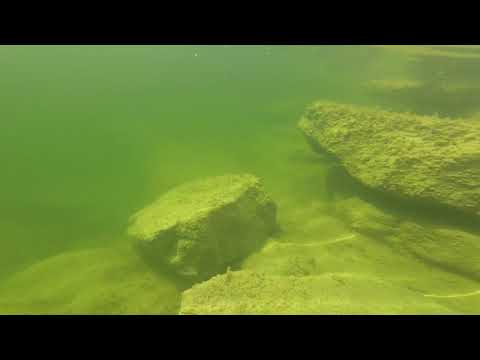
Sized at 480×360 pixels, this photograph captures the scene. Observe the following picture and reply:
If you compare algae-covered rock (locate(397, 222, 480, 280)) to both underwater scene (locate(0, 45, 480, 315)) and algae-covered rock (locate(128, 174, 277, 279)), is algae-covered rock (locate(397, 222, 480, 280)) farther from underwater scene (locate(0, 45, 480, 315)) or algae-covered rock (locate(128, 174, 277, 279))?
algae-covered rock (locate(128, 174, 277, 279))

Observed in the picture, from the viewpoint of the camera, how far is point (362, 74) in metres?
18.3

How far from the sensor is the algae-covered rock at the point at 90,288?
4637mm

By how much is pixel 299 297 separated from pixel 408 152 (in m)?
3.54

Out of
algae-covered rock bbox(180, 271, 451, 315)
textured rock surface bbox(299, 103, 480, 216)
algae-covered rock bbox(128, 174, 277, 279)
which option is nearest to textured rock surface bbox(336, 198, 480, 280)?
textured rock surface bbox(299, 103, 480, 216)

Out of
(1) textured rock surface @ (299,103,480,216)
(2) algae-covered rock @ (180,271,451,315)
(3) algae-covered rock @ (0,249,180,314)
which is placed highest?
(1) textured rock surface @ (299,103,480,216)

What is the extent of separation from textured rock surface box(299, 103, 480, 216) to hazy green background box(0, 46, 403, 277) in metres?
1.56

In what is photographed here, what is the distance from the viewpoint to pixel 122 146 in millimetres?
11797

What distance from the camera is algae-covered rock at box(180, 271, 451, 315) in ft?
8.98

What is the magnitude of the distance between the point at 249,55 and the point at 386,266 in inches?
2145

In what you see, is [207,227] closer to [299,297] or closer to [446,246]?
[299,297]

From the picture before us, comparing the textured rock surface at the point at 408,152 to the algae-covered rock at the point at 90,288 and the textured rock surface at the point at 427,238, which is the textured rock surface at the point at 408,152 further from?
the algae-covered rock at the point at 90,288

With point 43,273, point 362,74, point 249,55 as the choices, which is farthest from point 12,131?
point 249,55

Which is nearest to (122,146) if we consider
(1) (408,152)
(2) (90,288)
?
(2) (90,288)

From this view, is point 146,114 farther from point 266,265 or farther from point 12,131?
point 266,265
